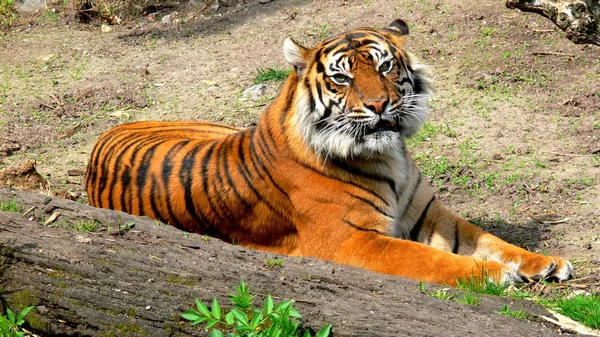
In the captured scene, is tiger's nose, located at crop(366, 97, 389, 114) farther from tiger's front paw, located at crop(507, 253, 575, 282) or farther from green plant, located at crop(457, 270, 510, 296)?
tiger's front paw, located at crop(507, 253, 575, 282)

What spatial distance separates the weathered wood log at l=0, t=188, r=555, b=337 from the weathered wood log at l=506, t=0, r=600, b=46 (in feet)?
5.00

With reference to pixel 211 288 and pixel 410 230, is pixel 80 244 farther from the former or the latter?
pixel 410 230

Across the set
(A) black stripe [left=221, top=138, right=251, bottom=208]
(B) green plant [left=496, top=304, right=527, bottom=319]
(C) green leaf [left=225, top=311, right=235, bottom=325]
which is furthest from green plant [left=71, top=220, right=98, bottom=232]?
(B) green plant [left=496, top=304, right=527, bottom=319]

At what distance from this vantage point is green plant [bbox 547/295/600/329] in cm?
343

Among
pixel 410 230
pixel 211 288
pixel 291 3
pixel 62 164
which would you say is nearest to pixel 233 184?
pixel 410 230

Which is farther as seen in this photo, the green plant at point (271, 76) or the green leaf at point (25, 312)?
the green plant at point (271, 76)

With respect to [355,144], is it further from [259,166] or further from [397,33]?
[397,33]

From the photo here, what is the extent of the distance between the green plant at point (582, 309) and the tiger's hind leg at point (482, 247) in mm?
445

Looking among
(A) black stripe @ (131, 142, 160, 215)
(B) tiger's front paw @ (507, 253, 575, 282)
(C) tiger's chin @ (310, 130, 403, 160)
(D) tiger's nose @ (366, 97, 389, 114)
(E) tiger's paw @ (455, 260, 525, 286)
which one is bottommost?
(B) tiger's front paw @ (507, 253, 575, 282)

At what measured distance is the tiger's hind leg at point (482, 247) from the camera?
4.18 meters

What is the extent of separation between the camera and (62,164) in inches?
255

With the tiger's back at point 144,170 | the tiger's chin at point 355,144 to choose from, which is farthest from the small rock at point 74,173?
the tiger's chin at point 355,144

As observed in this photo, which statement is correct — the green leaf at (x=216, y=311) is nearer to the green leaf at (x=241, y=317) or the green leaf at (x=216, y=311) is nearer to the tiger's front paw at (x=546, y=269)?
the green leaf at (x=241, y=317)

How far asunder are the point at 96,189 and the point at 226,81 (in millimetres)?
2763
